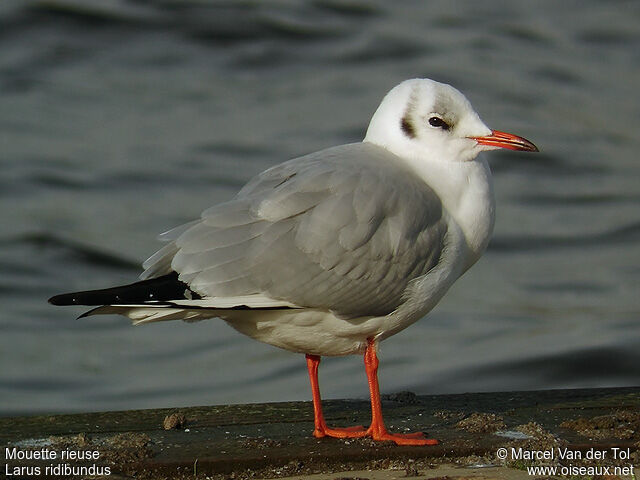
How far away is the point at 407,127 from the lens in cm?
505

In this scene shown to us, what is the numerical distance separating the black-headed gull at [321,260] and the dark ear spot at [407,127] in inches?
9.0

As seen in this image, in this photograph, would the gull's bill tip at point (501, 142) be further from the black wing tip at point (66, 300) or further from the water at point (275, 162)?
the water at point (275, 162)

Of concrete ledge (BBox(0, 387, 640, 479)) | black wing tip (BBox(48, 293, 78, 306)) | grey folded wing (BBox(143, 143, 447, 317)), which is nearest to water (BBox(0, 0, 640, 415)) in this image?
concrete ledge (BBox(0, 387, 640, 479))

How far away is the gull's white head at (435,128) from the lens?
503 centimetres

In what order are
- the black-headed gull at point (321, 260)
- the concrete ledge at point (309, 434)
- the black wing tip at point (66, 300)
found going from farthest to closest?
the black-headed gull at point (321, 260)
the black wing tip at point (66, 300)
the concrete ledge at point (309, 434)

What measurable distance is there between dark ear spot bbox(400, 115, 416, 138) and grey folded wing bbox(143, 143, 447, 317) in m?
0.39

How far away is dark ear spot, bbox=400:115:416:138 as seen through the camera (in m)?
5.04

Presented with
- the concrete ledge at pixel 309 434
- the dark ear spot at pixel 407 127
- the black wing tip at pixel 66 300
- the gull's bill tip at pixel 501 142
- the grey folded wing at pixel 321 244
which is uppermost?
the dark ear spot at pixel 407 127

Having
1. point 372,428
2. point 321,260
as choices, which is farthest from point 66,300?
point 372,428

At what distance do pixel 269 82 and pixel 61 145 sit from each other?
9.36 feet

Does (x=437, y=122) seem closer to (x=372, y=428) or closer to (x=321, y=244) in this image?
(x=321, y=244)

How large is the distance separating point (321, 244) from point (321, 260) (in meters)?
0.06

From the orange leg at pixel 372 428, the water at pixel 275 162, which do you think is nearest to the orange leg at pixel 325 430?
the orange leg at pixel 372 428

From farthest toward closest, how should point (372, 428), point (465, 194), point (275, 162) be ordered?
point (275, 162) → point (465, 194) → point (372, 428)
